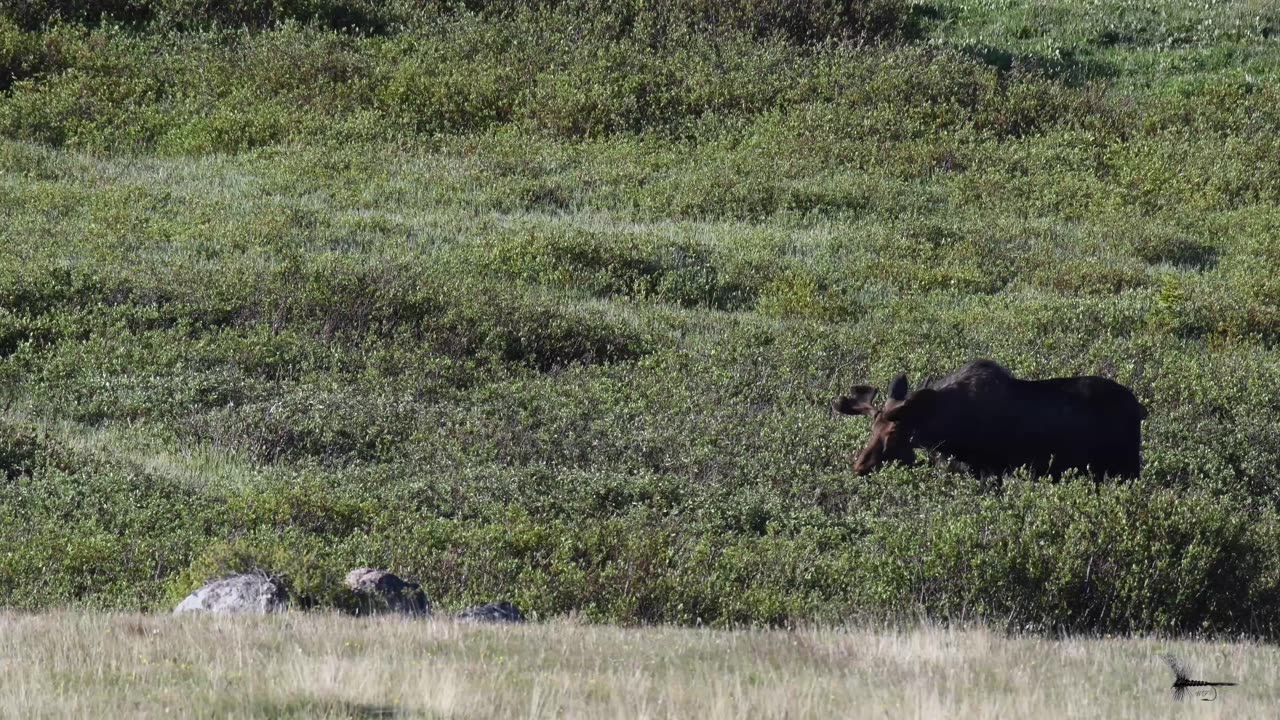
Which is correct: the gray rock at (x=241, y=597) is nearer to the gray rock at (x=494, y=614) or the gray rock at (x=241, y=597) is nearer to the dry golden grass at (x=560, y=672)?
the dry golden grass at (x=560, y=672)

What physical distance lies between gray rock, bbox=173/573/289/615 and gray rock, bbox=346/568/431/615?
373mm

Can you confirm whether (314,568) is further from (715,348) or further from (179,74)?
(179,74)

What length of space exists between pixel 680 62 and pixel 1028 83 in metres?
6.40

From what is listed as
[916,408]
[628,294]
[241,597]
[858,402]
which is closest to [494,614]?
[241,597]

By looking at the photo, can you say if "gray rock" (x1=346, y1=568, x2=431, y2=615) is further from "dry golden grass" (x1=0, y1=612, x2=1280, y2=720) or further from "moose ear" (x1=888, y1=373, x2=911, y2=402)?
"moose ear" (x1=888, y1=373, x2=911, y2=402)

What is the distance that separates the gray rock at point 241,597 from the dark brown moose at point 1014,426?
5625mm

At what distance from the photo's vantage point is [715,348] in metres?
16.2

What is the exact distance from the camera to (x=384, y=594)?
7945 millimetres

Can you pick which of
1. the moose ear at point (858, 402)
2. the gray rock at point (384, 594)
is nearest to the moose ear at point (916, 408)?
the moose ear at point (858, 402)

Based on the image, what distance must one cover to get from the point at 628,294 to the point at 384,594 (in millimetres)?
11444

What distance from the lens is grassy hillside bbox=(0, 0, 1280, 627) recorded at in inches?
374
